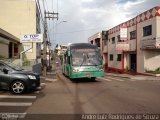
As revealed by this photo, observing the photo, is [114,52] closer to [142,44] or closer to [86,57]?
[142,44]

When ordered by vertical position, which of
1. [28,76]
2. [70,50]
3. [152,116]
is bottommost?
[152,116]

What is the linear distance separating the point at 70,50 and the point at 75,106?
10.9 meters

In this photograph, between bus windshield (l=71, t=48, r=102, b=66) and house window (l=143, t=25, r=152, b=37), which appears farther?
house window (l=143, t=25, r=152, b=37)

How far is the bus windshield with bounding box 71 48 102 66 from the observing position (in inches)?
800

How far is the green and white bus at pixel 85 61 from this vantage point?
20.1 metres

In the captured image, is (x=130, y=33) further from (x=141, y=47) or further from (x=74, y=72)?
(x=74, y=72)

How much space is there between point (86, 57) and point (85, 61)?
0.32 metres

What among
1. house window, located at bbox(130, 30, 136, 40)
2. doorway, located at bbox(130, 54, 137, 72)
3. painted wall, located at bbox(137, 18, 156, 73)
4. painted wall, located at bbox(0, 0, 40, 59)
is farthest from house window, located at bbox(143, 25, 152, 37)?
painted wall, located at bbox(0, 0, 40, 59)

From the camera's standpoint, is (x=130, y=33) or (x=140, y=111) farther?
(x=130, y=33)

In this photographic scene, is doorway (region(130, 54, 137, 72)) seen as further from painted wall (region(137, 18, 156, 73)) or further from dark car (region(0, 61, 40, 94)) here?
dark car (region(0, 61, 40, 94))

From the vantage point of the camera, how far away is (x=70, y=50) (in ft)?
68.0

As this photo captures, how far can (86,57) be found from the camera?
20422mm

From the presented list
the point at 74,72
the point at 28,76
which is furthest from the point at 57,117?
the point at 74,72

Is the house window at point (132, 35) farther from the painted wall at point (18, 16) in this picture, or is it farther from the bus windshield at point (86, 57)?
the bus windshield at point (86, 57)
